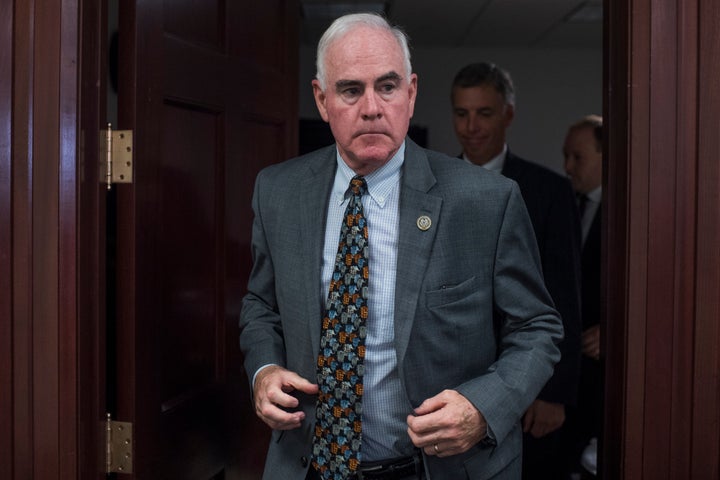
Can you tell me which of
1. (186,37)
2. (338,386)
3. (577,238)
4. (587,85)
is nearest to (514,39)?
(587,85)

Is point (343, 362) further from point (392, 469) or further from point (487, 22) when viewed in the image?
point (487, 22)

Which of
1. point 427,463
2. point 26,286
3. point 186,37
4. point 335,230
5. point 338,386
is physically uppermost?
point 186,37

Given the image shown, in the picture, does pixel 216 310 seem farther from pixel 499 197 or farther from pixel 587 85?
pixel 587 85

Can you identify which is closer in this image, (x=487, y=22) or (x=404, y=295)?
(x=404, y=295)

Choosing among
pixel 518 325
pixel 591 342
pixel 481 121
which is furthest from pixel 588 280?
pixel 518 325

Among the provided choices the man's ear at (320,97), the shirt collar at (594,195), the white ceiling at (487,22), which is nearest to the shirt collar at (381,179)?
the man's ear at (320,97)

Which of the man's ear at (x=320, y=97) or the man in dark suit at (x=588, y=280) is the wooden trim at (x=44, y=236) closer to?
the man's ear at (x=320, y=97)

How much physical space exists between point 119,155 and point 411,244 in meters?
0.66

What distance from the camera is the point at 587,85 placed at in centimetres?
785

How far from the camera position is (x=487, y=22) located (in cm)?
659

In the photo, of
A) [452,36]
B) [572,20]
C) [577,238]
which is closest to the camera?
[577,238]

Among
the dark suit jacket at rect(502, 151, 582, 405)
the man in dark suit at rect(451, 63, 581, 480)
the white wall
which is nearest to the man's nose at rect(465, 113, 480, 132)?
the man in dark suit at rect(451, 63, 581, 480)

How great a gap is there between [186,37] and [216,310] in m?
0.71

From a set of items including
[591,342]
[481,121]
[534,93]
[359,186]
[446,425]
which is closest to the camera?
[446,425]
